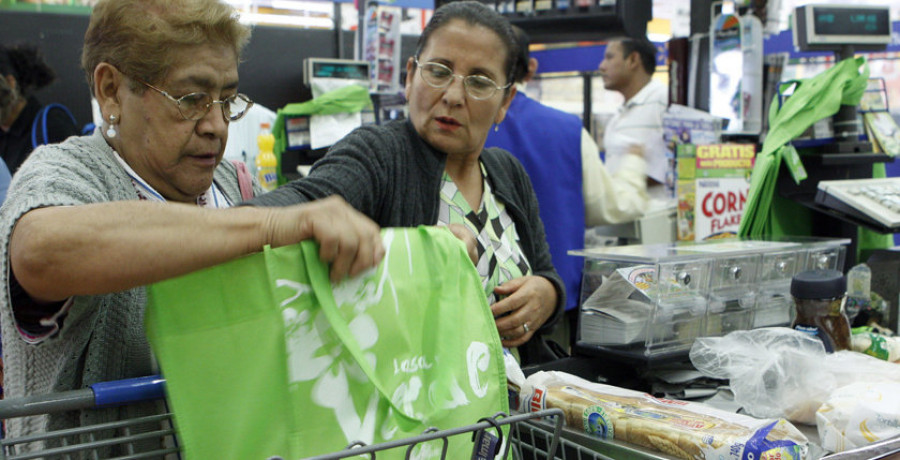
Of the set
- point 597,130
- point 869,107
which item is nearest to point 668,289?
point 869,107

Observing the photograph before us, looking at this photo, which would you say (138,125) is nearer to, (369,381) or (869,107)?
(369,381)

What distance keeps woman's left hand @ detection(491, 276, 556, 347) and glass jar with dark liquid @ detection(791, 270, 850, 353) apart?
0.55m

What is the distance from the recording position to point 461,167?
6.00 feet

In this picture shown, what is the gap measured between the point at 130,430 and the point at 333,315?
1.53 feet

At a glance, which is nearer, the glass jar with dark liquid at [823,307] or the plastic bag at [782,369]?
the plastic bag at [782,369]

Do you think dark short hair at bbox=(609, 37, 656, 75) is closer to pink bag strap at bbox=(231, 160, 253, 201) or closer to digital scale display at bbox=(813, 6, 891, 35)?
digital scale display at bbox=(813, 6, 891, 35)

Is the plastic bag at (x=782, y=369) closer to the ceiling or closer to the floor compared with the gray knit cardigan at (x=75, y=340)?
closer to the floor

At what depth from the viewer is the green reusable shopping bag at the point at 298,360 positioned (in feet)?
3.10

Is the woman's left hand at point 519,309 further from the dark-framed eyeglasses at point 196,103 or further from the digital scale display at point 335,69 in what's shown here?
the digital scale display at point 335,69

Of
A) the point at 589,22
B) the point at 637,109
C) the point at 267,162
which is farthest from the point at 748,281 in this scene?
the point at 637,109

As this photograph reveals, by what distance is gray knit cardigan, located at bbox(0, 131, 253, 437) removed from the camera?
3.78 ft

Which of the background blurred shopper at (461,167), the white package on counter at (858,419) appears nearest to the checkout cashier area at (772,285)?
the white package on counter at (858,419)

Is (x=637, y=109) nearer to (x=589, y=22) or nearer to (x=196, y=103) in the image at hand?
(x=589, y=22)

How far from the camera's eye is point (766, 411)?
1443 millimetres
